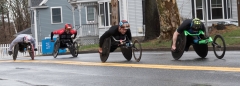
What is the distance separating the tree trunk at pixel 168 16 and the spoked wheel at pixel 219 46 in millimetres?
12710

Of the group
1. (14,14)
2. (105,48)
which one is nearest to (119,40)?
(105,48)

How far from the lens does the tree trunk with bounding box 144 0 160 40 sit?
31.9 metres

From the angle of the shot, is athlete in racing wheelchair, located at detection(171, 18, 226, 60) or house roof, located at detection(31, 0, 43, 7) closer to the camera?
athlete in racing wheelchair, located at detection(171, 18, 226, 60)

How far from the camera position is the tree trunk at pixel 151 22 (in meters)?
31.9

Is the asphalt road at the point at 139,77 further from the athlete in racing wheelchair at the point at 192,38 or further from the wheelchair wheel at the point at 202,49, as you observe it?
the wheelchair wheel at the point at 202,49

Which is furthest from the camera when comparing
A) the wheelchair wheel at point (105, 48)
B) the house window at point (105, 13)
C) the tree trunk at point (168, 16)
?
the house window at point (105, 13)

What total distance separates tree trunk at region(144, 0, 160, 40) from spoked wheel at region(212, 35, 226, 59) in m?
18.7

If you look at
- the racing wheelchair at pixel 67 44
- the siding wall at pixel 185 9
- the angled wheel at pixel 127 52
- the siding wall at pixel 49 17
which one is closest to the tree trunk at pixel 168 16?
the racing wheelchair at pixel 67 44

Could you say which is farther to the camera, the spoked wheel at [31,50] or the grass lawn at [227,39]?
the grass lawn at [227,39]

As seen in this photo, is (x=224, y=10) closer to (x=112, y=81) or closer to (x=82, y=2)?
(x=82, y=2)

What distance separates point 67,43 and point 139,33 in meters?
19.7

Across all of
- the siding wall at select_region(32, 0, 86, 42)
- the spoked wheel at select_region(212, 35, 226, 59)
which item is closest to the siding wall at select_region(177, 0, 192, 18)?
the siding wall at select_region(32, 0, 86, 42)

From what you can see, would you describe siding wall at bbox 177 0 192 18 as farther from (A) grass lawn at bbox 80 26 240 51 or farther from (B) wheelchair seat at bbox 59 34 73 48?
(B) wheelchair seat at bbox 59 34 73 48

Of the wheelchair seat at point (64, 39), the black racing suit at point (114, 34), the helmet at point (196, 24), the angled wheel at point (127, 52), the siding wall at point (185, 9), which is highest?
the siding wall at point (185, 9)
